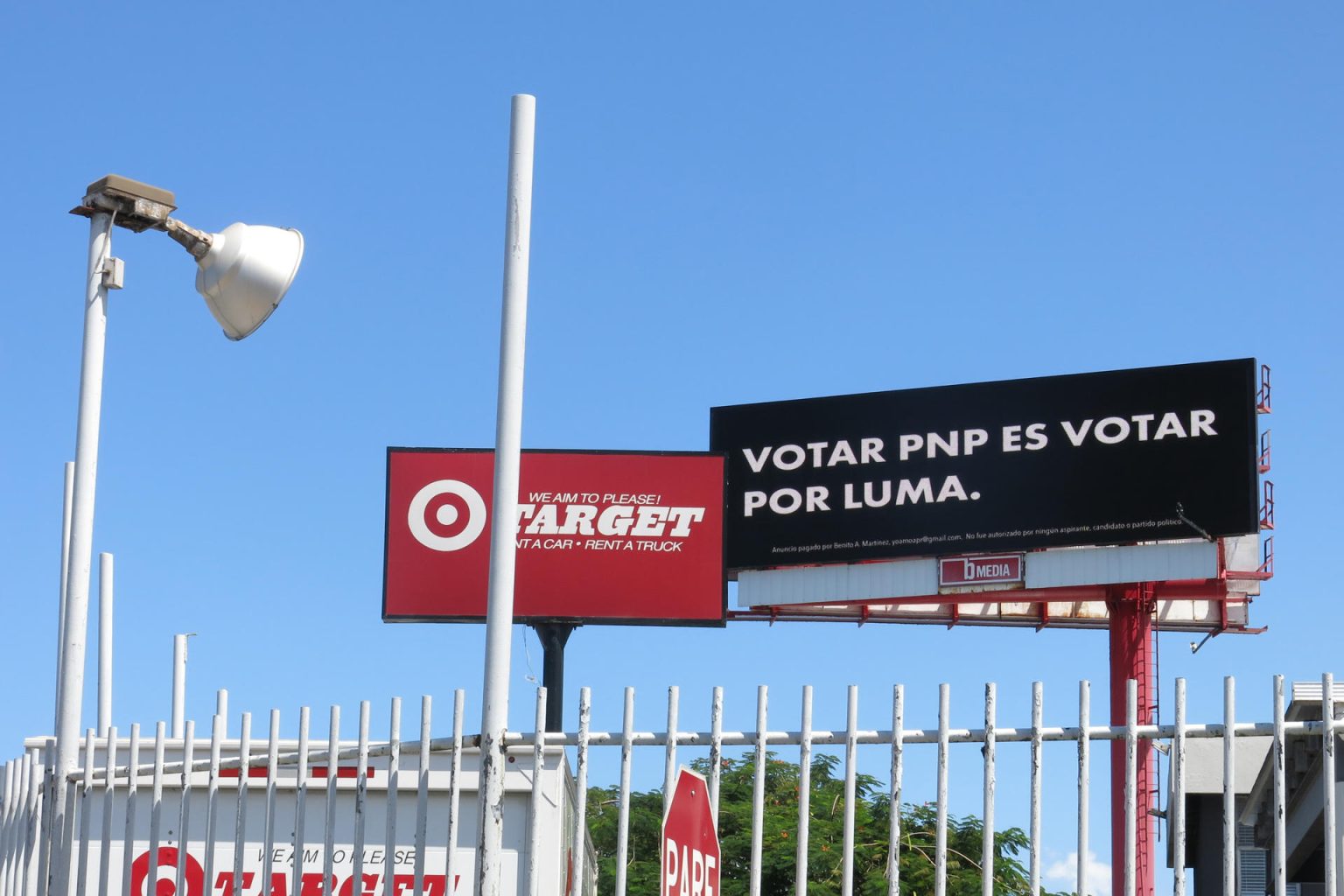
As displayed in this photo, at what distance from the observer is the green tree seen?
76.9 ft

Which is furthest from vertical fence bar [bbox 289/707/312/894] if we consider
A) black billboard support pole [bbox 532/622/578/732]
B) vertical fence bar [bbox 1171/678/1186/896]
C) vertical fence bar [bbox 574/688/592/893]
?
black billboard support pole [bbox 532/622/578/732]

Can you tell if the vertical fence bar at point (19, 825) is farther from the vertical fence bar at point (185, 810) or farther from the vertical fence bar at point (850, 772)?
the vertical fence bar at point (850, 772)

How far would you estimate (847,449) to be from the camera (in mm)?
37688

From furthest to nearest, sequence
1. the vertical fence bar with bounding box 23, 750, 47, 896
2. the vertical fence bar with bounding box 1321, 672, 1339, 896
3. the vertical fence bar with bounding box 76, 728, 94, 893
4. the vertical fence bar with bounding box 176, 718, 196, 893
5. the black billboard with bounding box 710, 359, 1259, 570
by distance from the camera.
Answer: the black billboard with bounding box 710, 359, 1259, 570, the vertical fence bar with bounding box 23, 750, 47, 896, the vertical fence bar with bounding box 76, 728, 94, 893, the vertical fence bar with bounding box 176, 718, 196, 893, the vertical fence bar with bounding box 1321, 672, 1339, 896

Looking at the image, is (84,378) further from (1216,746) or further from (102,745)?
(1216,746)

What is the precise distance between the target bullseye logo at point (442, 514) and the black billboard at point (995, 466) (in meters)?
18.4

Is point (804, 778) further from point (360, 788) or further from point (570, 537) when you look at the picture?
point (570, 537)

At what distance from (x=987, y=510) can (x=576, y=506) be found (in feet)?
61.9

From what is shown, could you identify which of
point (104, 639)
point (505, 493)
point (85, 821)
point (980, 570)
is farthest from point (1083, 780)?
point (980, 570)

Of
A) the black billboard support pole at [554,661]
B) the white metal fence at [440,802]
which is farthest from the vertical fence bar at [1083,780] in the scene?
the black billboard support pole at [554,661]

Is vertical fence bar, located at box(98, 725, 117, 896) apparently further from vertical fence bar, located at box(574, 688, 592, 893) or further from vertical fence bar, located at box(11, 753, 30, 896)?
vertical fence bar, located at box(574, 688, 592, 893)

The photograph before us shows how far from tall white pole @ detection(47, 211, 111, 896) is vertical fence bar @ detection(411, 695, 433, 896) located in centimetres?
225

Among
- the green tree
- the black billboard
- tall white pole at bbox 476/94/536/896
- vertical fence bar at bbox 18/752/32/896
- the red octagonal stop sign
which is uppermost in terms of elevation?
the black billboard

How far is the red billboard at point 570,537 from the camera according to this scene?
58.7 ft
